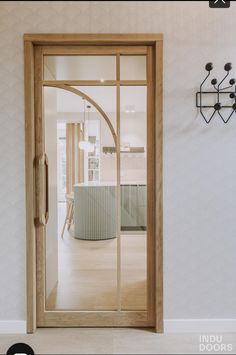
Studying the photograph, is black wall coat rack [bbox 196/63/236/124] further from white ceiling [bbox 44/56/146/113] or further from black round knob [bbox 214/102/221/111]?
white ceiling [bbox 44/56/146/113]

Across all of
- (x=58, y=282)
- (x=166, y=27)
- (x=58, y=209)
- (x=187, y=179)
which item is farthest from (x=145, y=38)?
(x=58, y=282)

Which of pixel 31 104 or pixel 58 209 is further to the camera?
pixel 58 209

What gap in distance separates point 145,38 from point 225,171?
120 cm

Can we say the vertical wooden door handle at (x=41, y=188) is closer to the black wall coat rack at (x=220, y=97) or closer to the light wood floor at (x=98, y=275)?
the light wood floor at (x=98, y=275)

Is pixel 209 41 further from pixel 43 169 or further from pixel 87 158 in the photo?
pixel 43 169

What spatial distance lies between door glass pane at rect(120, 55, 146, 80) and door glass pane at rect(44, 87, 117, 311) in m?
0.34

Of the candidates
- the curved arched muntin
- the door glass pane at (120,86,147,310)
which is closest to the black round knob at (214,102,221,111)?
the door glass pane at (120,86,147,310)

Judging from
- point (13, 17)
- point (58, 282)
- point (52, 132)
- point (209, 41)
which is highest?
point (13, 17)

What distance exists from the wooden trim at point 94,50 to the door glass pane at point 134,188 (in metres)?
0.28

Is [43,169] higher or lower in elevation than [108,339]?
higher

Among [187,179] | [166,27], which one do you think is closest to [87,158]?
[187,179]

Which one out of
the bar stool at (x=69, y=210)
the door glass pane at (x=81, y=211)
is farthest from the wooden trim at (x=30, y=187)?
the bar stool at (x=69, y=210)

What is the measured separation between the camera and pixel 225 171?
2.20m

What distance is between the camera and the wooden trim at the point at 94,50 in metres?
2.21
